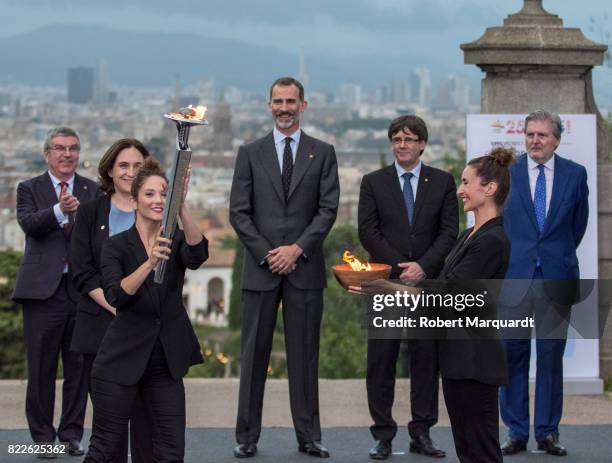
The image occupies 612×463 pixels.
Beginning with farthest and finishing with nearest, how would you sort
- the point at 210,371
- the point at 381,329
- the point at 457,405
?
the point at 210,371, the point at 381,329, the point at 457,405

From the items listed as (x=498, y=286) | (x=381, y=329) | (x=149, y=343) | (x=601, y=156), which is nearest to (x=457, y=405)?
(x=498, y=286)

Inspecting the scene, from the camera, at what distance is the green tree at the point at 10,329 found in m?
35.6

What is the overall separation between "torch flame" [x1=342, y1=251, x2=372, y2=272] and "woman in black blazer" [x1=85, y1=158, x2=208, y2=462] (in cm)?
75

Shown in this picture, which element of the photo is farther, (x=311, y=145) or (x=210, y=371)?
(x=210, y=371)

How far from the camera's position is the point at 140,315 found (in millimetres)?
5840

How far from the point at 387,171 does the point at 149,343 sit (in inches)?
92.2

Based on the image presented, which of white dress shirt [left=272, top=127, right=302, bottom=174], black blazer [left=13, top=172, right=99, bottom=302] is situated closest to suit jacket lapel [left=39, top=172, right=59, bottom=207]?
black blazer [left=13, top=172, right=99, bottom=302]

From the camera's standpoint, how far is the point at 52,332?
24.9 ft

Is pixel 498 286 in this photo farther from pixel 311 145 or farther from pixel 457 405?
pixel 311 145

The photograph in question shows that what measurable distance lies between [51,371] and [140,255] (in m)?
2.00

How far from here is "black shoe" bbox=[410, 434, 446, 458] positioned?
7.43 metres

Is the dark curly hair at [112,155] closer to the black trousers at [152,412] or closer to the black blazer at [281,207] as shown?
the black blazer at [281,207]

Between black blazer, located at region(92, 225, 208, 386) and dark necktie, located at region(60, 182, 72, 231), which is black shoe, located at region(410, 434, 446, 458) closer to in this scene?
black blazer, located at region(92, 225, 208, 386)

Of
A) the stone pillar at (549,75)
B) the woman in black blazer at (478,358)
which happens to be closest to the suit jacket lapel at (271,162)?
the woman in black blazer at (478,358)
